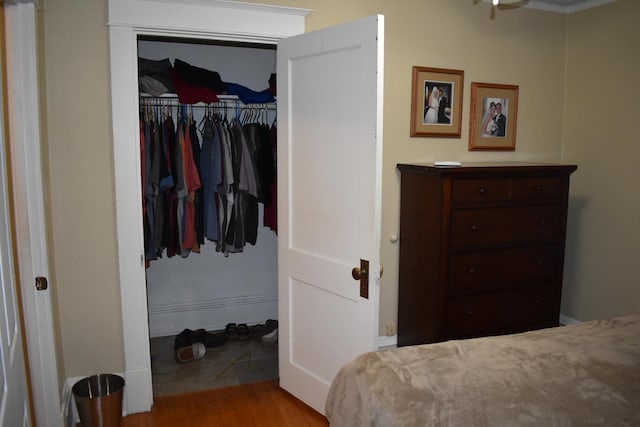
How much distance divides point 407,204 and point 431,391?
72.4 inches

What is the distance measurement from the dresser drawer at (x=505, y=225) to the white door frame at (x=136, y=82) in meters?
1.50

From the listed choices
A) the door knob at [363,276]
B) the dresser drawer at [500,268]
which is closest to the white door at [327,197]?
the door knob at [363,276]

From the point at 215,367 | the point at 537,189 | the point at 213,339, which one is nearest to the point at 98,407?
the point at 215,367

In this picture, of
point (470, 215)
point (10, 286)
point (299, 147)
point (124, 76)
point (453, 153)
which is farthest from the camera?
point (453, 153)

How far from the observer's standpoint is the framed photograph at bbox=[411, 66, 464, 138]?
3.28m

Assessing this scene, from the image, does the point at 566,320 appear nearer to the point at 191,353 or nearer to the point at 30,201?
Answer: the point at 191,353

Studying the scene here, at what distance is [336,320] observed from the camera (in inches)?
104

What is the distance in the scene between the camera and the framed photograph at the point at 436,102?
328 cm

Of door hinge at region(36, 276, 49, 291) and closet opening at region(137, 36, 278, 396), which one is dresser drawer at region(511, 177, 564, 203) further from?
door hinge at region(36, 276, 49, 291)

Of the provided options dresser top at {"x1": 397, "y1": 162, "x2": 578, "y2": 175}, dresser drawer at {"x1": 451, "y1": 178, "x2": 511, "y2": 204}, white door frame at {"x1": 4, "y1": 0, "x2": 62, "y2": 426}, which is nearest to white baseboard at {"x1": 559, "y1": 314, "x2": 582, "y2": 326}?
dresser top at {"x1": 397, "y1": 162, "x2": 578, "y2": 175}

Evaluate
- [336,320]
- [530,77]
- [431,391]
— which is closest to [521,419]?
[431,391]

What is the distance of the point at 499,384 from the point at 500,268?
1772 mm

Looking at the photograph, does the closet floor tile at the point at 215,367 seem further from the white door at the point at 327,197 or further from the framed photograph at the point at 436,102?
the framed photograph at the point at 436,102

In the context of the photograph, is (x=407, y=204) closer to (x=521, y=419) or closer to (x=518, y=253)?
(x=518, y=253)
